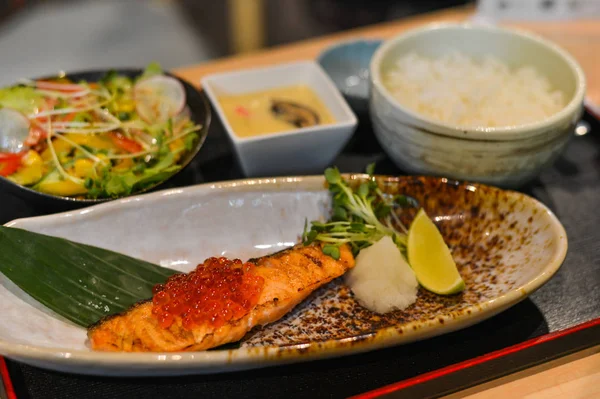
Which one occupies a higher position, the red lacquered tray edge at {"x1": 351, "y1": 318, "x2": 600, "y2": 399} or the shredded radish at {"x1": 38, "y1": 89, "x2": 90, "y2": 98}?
the shredded radish at {"x1": 38, "y1": 89, "x2": 90, "y2": 98}

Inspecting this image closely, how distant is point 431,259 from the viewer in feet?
5.96

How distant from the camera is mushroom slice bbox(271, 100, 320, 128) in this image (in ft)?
7.70

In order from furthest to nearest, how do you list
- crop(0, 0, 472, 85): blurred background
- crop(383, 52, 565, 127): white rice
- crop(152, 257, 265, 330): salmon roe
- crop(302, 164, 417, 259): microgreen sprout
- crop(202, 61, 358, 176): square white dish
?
1. crop(0, 0, 472, 85): blurred background
2. crop(383, 52, 565, 127): white rice
3. crop(202, 61, 358, 176): square white dish
4. crop(302, 164, 417, 259): microgreen sprout
5. crop(152, 257, 265, 330): salmon roe

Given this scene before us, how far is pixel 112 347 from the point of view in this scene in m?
1.47

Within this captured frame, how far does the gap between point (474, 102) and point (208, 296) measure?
4.39 feet

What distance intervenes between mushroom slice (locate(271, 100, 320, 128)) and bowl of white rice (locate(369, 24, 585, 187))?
0.87 feet

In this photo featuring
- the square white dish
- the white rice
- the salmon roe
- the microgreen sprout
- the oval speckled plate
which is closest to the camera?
the oval speckled plate

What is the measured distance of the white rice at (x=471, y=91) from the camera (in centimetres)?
218

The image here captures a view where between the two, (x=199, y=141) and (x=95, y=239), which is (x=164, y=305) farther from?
(x=199, y=141)

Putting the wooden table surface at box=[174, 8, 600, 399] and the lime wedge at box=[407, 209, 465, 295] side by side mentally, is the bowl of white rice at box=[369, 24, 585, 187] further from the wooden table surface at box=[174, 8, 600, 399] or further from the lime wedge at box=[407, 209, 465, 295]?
the wooden table surface at box=[174, 8, 600, 399]

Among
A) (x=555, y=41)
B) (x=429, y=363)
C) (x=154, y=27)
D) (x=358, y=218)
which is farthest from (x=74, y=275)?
(x=154, y=27)

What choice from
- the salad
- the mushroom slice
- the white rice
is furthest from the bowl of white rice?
the salad

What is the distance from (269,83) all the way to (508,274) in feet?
4.39

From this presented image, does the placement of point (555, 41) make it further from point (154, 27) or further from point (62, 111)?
point (154, 27)
